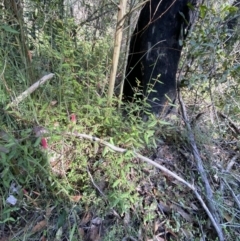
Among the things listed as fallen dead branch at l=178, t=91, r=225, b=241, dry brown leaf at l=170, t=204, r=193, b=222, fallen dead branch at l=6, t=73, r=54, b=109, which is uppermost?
fallen dead branch at l=6, t=73, r=54, b=109

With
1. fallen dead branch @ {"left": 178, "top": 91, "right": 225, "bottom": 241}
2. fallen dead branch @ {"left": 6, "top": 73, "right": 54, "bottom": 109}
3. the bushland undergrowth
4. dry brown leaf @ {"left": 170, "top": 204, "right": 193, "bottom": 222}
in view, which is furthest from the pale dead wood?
dry brown leaf @ {"left": 170, "top": 204, "right": 193, "bottom": 222}

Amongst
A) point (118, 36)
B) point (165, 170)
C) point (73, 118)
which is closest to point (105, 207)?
point (165, 170)

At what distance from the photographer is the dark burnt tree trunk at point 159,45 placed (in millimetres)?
1467

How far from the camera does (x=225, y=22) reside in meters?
1.65

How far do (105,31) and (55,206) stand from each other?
122 cm

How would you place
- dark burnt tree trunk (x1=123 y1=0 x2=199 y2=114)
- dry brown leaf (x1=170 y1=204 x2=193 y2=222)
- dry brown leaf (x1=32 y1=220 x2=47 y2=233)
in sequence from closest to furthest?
1. dry brown leaf (x1=32 y1=220 x2=47 y2=233)
2. dry brown leaf (x1=170 y1=204 x2=193 y2=222)
3. dark burnt tree trunk (x1=123 y1=0 x2=199 y2=114)

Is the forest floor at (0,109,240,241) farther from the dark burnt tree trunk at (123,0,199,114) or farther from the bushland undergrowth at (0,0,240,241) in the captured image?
the dark burnt tree trunk at (123,0,199,114)

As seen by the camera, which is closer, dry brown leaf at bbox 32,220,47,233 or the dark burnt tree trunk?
dry brown leaf at bbox 32,220,47,233

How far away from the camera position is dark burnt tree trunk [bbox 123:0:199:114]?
1467 mm

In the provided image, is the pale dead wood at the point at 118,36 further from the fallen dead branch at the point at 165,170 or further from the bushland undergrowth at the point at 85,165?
the fallen dead branch at the point at 165,170

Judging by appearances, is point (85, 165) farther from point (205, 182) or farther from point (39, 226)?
point (205, 182)

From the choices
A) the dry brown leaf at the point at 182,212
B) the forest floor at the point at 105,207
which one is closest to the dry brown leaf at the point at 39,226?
the forest floor at the point at 105,207

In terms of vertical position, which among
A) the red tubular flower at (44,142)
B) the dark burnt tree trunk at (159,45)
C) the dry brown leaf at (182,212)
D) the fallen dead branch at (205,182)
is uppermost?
the dark burnt tree trunk at (159,45)

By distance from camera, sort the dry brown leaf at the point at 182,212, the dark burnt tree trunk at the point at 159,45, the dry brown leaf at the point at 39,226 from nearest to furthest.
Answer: the dry brown leaf at the point at 39,226
the dry brown leaf at the point at 182,212
the dark burnt tree trunk at the point at 159,45
